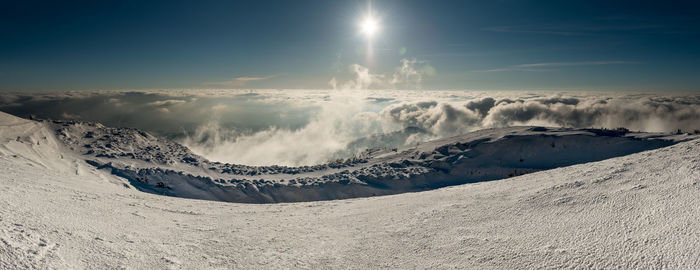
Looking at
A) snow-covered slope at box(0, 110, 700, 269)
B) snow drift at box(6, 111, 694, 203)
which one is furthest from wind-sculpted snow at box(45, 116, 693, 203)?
snow-covered slope at box(0, 110, 700, 269)

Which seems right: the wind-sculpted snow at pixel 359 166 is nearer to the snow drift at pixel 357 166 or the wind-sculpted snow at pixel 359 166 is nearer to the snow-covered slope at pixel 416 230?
the snow drift at pixel 357 166

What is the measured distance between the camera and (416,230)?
5.57 metres

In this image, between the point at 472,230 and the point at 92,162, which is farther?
the point at 92,162

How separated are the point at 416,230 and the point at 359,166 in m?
15.1

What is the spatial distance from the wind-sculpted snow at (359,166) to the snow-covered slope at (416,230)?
8662 millimetres

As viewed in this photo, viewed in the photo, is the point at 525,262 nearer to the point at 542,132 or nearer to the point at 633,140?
the point at 633,140

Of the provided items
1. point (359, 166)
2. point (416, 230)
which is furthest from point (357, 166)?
point (416, 230)

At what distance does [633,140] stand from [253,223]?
66.3ft

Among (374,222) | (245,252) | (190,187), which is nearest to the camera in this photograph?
(245,252)

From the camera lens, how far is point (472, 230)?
5008 mm

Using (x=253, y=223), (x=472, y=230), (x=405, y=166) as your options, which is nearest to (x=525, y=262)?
(x=472, y=230)

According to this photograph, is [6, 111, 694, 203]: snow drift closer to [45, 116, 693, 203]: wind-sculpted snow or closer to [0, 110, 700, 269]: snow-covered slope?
[45, 116, 693, 203]: wind-sculpted snow

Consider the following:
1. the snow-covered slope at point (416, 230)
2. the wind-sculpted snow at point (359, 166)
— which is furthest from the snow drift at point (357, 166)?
the snow-covered slope at point (416, 230)

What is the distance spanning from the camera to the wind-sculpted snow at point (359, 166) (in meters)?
16.1
